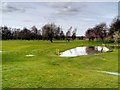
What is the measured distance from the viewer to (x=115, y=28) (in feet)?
391

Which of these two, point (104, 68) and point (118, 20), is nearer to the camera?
point (104, 68)

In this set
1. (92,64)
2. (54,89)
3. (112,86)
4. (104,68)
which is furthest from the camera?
(92,64)

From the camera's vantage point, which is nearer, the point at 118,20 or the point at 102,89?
the point at 102,89

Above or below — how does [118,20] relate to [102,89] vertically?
above

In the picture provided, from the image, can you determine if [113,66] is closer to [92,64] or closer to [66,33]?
[92,64]

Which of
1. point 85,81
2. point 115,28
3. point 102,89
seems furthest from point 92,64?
point 115,28

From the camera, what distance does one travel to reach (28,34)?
17200 centimetres

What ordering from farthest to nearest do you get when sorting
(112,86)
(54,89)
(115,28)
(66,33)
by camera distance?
(66,33), (115,28), (112,86), (54,89)

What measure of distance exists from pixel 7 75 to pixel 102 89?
744cm

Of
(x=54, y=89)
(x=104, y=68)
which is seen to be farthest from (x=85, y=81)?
(x=104, y=68)

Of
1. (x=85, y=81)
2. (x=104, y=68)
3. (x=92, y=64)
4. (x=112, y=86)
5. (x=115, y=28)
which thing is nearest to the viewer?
(x=112, y=86)

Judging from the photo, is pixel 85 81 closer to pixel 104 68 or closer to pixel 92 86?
pixel 92 86

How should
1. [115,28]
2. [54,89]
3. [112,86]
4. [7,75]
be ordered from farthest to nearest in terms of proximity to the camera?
[115,28] < [7,75] < [112,86] < [54,89]

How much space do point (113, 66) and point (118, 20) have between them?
94253 mm
